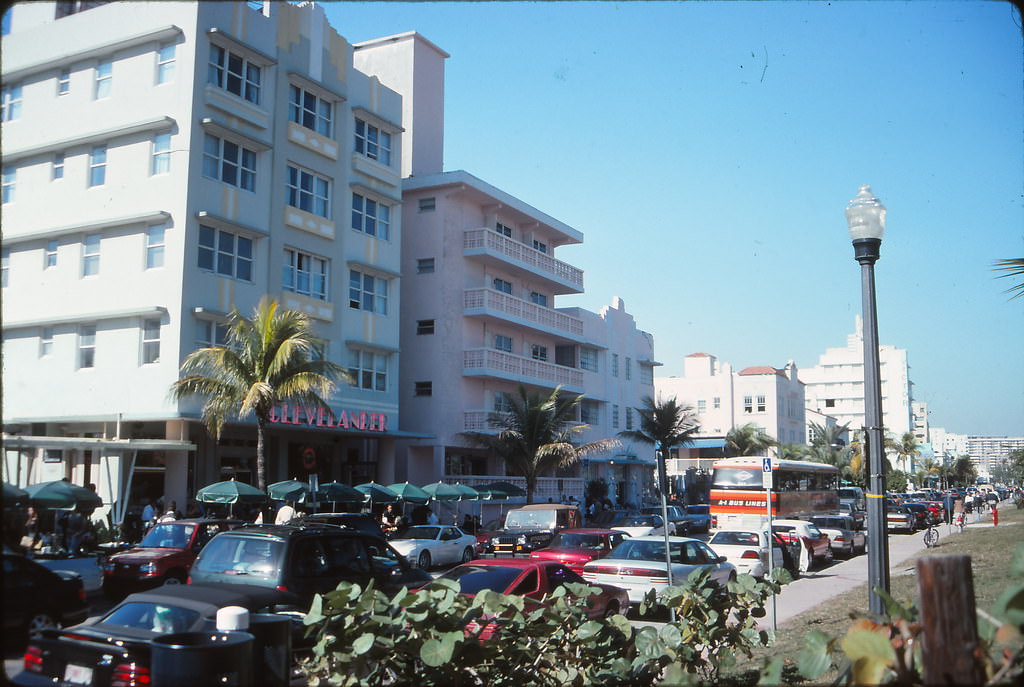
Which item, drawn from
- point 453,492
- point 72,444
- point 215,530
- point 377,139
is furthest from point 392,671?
point 377,139

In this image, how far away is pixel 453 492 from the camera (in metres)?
32.6

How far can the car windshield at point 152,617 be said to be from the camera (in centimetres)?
798

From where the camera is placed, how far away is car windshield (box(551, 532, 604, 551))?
22297 mm

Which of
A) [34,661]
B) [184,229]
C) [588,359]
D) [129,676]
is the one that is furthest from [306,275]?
[34,661]

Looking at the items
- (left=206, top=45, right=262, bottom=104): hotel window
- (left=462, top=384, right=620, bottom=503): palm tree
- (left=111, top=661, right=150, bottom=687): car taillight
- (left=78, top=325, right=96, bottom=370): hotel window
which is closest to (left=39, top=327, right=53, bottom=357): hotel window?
(left=78, top=325, right=96, bottom=370): hotel window

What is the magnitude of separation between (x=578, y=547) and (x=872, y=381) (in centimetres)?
1401

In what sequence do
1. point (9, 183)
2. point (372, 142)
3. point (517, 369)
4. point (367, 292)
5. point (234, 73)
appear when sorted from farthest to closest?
point (517, 369)
point (372, 142)
point (367, 292)
point (234, 73)
point (9, 183)

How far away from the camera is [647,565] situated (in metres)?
17.3

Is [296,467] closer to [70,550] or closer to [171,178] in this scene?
[171,178]

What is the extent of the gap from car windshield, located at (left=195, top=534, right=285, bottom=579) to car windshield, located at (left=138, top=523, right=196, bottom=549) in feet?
22.4

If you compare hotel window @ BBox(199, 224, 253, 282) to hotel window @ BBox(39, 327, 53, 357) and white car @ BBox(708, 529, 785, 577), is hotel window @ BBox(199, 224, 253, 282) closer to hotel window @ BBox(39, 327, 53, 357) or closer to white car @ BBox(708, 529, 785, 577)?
hotel window @ BBox(39, 327, 53, 357)

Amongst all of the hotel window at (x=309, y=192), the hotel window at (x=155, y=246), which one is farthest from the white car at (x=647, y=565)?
the hotel window at (x=309, y=192)

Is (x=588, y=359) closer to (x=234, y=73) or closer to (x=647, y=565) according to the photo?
(x=234, y=73)

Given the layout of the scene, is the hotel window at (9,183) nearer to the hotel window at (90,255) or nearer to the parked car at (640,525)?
the hotel window at (90,255)
